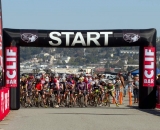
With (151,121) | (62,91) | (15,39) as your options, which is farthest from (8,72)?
(151,121)

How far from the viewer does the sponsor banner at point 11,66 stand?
76.9 feet

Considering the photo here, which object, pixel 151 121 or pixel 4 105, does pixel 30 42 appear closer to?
pixel 4 105

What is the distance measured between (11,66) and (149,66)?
232 inches

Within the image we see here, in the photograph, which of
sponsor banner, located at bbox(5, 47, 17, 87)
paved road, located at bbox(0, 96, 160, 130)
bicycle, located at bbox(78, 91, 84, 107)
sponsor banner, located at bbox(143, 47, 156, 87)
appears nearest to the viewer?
paved road, located at bbox(0, 96, 160, 130)

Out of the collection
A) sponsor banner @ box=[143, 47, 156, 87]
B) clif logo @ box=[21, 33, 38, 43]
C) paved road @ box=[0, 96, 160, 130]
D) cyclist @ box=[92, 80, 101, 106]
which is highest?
clif logo @ box=[21, 33, 38, 43]

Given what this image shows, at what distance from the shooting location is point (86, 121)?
17.8m

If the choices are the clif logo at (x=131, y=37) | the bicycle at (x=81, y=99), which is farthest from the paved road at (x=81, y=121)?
the bicycle at (x=81, y=99)

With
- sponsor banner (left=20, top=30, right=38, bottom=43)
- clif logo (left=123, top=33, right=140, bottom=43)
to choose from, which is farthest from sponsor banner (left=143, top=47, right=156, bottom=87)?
sponsor banner (left=20, top=30, right=38, bottom=43)

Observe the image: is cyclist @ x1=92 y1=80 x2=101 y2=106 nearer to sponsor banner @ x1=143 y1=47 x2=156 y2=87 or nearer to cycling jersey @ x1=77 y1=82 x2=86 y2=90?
cycling jersey @ x1=77 y1=82 x2=86 y2=90

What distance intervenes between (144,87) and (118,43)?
2.21 meters

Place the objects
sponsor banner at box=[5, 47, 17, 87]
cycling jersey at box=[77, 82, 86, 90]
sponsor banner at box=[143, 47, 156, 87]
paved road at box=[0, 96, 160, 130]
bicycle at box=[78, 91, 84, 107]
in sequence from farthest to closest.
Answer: cycling jersey at box=[77, 82, 86, 90] < bicycle at box=[78, 91, 84, 107] < sponsor banner at box=[143, 47, 156, 87] < sponsor banner at box=[5, 47, 17, 87] < paved road at box=[0, 96, 160, 130]

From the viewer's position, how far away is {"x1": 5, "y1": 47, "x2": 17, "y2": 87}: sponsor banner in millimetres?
23438

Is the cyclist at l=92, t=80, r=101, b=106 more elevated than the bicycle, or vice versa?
the cyclist at l=92, t=80, r=101, b=106

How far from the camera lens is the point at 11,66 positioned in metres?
23.5
